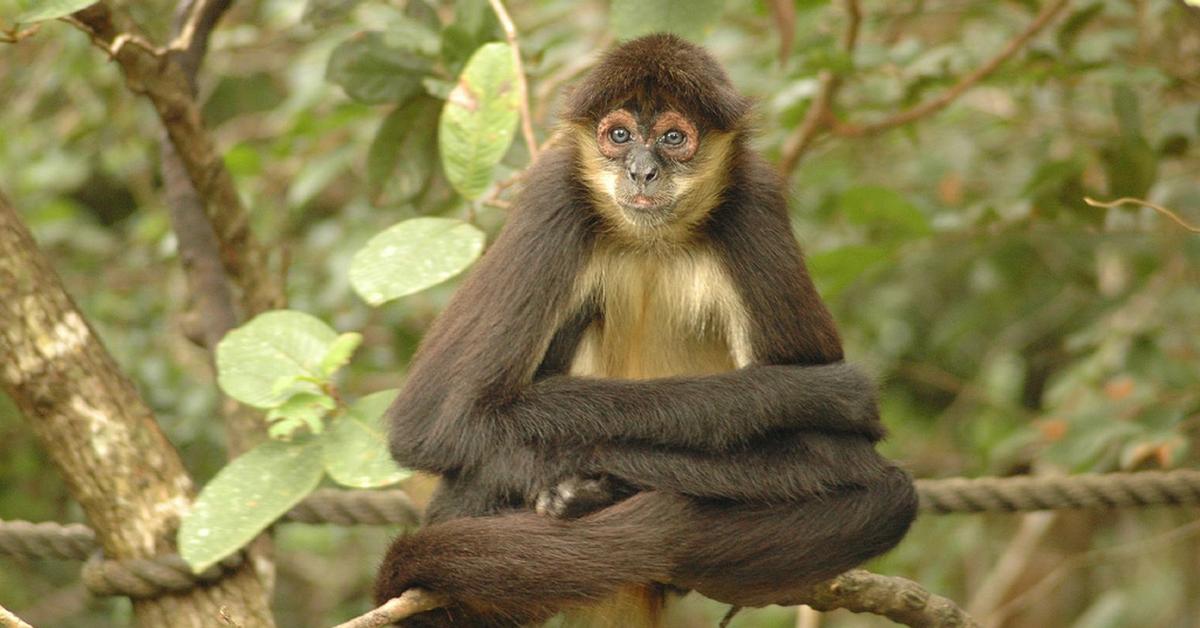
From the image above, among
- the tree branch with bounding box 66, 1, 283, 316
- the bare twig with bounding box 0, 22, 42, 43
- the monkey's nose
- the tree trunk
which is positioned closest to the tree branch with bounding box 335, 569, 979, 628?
the monkey's nose

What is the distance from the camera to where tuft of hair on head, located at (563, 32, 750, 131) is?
3.75 metres

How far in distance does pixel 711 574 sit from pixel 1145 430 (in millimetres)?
2353

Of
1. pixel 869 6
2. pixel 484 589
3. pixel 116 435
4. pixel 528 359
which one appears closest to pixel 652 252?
pixel 528 359

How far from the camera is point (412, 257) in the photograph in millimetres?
3721

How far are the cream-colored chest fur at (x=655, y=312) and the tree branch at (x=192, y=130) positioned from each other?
1498 mm

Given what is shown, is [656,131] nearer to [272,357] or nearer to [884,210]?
[272,357]

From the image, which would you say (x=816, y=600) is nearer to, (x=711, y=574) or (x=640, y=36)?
(x=711, y=574)

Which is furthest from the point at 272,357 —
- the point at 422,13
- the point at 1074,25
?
the point at 1074,25

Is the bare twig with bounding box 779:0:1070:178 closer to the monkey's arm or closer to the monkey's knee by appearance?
the monkey's arm

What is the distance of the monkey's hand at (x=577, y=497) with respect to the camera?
3.37 m

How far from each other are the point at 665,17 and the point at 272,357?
1554mm

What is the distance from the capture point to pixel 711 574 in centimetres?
340

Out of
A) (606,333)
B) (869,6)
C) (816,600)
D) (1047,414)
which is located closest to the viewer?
(816,600)

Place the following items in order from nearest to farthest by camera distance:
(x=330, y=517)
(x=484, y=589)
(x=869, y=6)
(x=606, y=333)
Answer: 1. (x=484, y=589)
2. (x=606, y=333)
3. (x=330, y=517)
4. (x=869, y=6)
